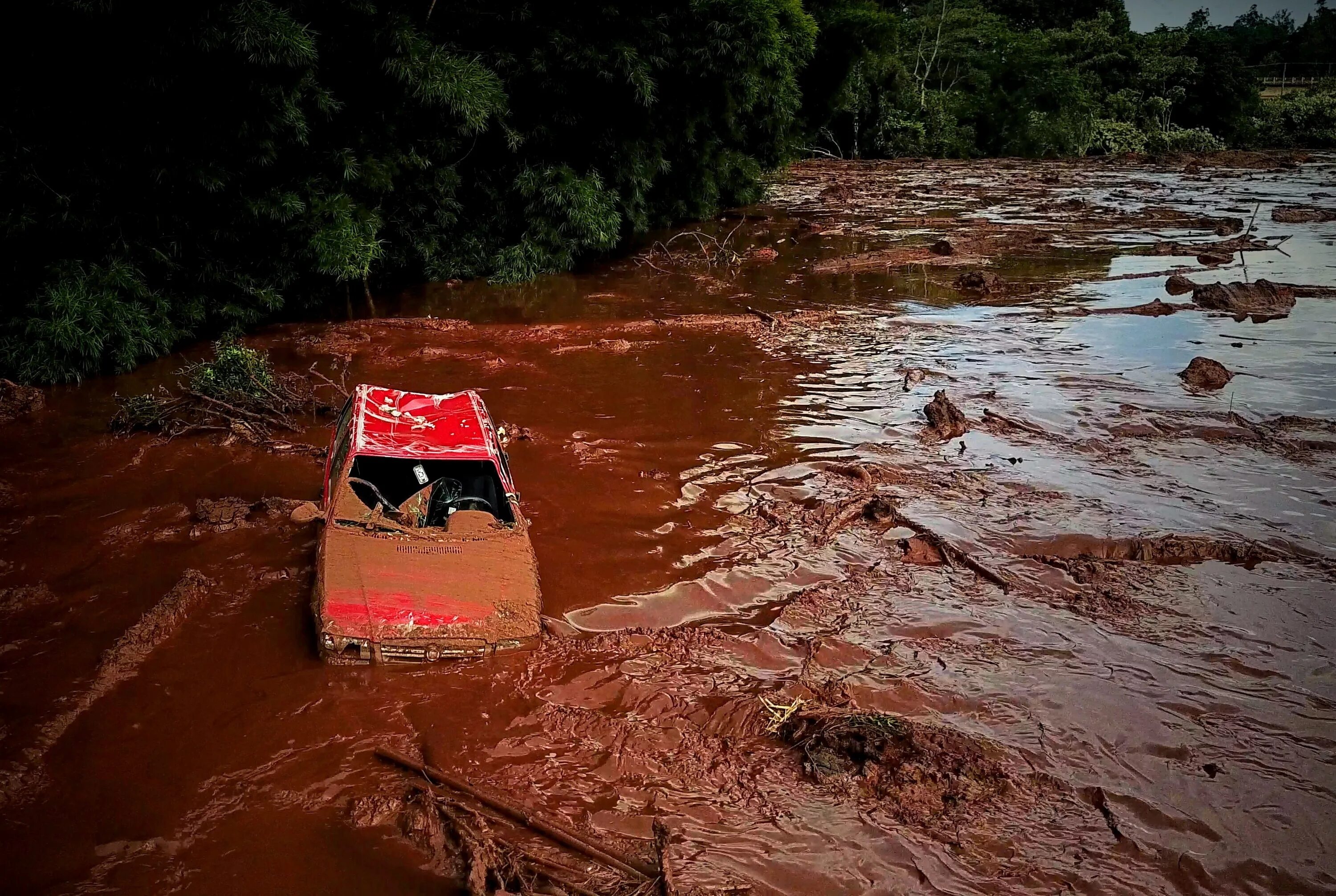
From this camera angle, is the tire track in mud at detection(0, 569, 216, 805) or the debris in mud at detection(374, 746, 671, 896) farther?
the tire track in mud at detection(0, 569, 216, 805)

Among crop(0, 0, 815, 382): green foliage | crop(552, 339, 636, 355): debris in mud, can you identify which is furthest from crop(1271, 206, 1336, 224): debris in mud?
crop(552, 339, 636, 355): debris in mud

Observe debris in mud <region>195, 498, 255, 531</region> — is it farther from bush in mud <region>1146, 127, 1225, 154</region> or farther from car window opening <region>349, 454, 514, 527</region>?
bush in mud <region>1146, 127, 1225, 154</region>

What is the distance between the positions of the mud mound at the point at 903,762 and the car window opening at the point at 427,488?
283cm

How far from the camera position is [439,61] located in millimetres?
13344

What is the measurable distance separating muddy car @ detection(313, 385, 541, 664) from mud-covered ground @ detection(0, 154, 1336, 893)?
294 millimetres

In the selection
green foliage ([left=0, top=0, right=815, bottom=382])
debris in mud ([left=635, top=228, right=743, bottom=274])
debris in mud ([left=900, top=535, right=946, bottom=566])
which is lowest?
debris in mud ([left=900, top=535, right=946, bottom=566])

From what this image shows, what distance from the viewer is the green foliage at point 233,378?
10.4 meters

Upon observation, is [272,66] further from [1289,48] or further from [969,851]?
[1289,48]

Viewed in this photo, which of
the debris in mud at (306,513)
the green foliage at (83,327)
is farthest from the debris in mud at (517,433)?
the green foliage at (83,327)

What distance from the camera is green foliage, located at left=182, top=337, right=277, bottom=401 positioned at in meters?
10.4

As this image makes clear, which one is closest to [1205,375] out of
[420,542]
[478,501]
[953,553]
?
[953,553]

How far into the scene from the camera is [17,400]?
10953 mm

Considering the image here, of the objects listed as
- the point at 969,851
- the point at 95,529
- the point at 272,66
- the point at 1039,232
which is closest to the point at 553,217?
the point at 272,66

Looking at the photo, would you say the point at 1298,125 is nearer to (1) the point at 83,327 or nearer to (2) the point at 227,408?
(2) the point at 227,408
